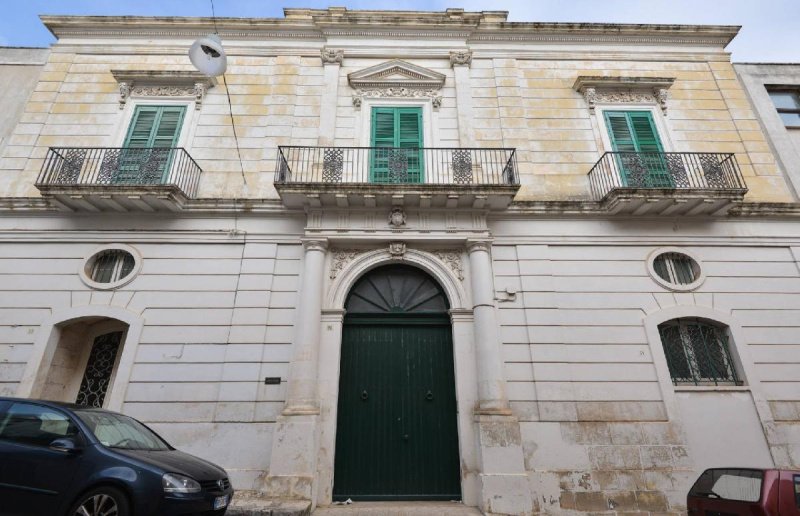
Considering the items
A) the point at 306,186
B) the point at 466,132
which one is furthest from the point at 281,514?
the point at 466,132

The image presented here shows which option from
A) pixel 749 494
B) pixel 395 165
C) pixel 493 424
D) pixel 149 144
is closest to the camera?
pixel 749 494

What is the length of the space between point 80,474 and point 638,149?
38.8 ft

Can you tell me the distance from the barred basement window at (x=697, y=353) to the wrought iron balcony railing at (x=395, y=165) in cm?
454

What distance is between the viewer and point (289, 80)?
1066 centimetres

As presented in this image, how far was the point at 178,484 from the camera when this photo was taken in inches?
173

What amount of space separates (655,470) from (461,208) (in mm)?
5926

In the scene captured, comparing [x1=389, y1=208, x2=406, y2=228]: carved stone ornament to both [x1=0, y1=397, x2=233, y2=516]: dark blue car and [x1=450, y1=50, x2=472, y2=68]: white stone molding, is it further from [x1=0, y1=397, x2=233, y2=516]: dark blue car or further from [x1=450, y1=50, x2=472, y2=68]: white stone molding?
[x1=0, y1=397, x2=233, y2=516]: dark blue car

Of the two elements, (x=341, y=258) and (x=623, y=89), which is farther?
(x=623, y=89)

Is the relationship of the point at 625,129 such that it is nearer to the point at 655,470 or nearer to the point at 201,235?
the point at 655,470

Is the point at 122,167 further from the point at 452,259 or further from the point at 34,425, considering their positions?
the point at 452,259

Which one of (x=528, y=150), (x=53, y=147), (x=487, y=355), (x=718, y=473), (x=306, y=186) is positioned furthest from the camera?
(x=528, y=150)

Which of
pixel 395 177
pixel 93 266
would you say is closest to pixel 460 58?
pixel 395 177

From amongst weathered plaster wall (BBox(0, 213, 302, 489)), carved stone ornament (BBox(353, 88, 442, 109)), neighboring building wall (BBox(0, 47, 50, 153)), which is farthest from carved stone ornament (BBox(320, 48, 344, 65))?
neighboring building wall (BBox(0, 47, 50, 153))

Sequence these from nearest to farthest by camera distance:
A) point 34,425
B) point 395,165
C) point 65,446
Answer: point 65,446, point 34,425, point 395,165
